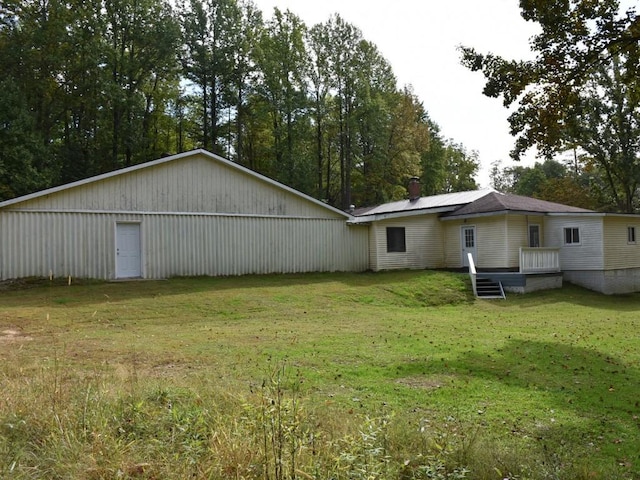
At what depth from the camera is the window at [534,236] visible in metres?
22.4

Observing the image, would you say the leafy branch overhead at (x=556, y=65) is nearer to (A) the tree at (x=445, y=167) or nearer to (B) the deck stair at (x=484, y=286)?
(B) the deck stair at (x=484, y=286)

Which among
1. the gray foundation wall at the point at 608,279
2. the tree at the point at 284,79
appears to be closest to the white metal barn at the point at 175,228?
the gray foundation wall at the point at 608,279

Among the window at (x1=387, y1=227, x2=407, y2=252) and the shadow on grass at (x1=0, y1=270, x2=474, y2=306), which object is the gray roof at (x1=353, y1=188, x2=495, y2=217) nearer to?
the window at (x1=387, y1=227, x2=407, y2=252)

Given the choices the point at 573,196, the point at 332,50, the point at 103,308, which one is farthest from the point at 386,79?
the point at 103,308

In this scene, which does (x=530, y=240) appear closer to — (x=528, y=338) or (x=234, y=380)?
(x=528, y=338)

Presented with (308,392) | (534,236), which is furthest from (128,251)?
(534,236)

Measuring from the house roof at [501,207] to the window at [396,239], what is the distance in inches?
100

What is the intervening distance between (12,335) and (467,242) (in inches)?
742

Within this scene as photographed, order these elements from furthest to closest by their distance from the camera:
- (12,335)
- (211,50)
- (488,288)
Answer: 1. (211,50)
2. (488,288)
3. (12,335)

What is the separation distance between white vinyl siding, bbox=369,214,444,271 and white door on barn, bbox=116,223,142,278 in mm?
10405

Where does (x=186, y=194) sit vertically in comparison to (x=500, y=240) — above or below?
above

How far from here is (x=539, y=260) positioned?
67.7 ft

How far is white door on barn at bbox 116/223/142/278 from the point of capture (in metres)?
18.2

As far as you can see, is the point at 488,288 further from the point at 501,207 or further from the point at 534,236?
the point at 534,236
